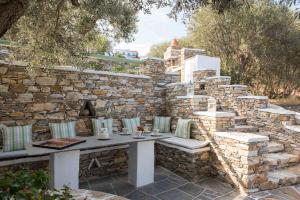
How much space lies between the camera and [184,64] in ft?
27.6

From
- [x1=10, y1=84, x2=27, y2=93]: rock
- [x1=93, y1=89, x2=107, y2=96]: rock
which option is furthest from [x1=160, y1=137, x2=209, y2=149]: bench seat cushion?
[x1=10, y1=84, x2=27, y2=93]: rock

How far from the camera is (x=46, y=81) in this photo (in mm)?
5039

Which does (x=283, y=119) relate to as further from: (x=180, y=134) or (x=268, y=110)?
(x=180, y=134)

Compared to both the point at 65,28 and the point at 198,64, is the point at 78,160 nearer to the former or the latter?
the point at 65,28

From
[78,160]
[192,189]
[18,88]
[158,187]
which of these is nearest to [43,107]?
[18,88]

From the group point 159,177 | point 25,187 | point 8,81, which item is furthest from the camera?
point 159,177

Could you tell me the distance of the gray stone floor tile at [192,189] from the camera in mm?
4403

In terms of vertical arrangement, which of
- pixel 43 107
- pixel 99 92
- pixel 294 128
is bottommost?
pixel 294 128

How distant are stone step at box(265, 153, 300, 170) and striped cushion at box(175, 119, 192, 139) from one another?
1727 millimetres

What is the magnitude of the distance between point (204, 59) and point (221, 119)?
324 centimetres

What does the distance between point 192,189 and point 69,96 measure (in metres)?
3.20

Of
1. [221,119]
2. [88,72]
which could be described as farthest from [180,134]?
[88,72]

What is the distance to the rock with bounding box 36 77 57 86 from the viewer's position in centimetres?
495

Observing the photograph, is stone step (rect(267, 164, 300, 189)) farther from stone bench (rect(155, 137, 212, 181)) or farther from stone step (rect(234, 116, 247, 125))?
stone step (rect(234, 116, 247, 125))
